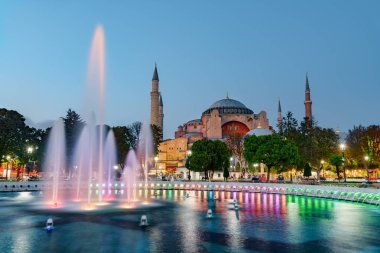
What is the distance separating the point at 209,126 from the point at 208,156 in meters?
44.3

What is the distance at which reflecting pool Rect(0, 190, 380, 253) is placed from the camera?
9.86 metres

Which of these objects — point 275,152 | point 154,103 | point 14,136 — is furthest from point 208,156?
point 154,103

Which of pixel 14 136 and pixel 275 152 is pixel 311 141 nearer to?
pixel 275 152

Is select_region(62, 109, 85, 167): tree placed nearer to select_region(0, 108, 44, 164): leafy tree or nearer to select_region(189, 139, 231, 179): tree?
select_region(0, 108, 44, 164): leafy tree

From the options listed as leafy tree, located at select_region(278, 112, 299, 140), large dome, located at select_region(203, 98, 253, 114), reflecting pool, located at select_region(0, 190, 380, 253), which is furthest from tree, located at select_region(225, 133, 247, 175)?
reflecting pool, located at select_region(0, 190, 380, 253)

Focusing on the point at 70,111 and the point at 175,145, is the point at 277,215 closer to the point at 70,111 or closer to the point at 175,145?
the point at 70,111

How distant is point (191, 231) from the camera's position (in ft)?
40.3

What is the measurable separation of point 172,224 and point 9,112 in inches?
1596

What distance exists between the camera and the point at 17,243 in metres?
10.3

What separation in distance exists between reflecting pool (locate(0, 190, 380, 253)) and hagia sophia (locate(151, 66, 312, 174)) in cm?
6264

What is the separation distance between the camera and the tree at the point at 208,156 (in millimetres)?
46719

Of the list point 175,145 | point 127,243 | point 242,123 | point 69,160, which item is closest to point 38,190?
point 69,160

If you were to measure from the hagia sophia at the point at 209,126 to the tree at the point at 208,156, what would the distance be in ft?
101

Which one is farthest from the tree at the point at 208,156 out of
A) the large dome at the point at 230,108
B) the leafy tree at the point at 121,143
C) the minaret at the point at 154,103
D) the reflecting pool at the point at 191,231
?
the large dome at the point at 230,108
